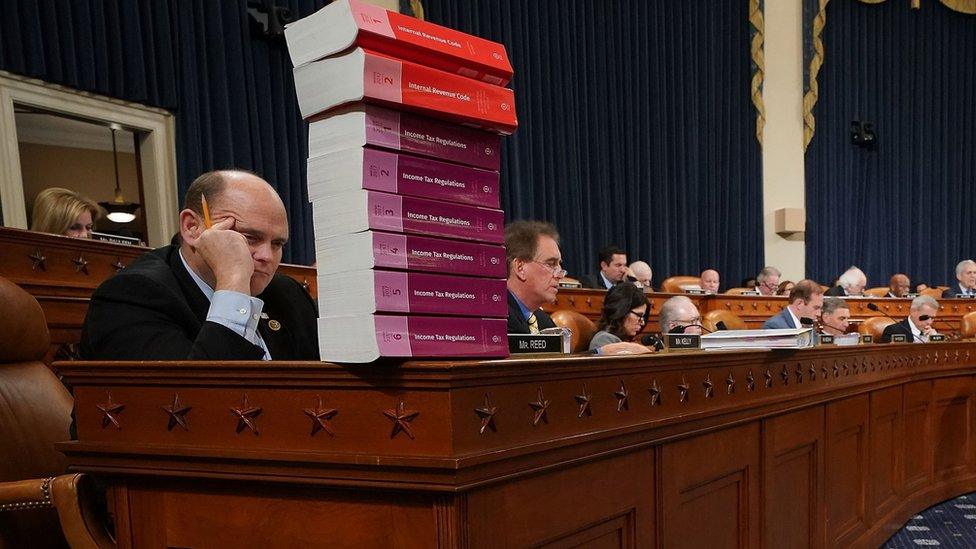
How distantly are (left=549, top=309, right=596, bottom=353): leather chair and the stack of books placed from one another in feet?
8.36

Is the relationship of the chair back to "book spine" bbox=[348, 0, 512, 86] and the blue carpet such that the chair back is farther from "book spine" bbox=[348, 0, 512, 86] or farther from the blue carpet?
the blue carpet

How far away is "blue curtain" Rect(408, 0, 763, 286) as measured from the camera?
8297 millimetres

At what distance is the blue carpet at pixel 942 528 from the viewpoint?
3.28 meters

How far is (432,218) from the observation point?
1.02 meters

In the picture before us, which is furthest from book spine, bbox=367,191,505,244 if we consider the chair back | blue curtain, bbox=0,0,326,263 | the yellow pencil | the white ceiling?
the white ceiling

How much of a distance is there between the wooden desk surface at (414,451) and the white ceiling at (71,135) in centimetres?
515

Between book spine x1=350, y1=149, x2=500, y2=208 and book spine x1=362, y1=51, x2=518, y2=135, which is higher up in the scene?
book spine x1=362, y1=51, x2=518, y2=135

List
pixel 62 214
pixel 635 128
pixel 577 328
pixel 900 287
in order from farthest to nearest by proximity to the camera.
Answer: pixel 635 128, pixel 900 287, pixel 577 328, pixel 62 214

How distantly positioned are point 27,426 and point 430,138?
122 cm

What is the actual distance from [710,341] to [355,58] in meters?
1.41

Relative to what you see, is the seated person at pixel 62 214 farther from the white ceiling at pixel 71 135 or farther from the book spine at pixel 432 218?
the book spine at pixel 432 218

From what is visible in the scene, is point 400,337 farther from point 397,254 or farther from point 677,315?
point 677,315

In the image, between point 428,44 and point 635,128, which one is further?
point 635,128

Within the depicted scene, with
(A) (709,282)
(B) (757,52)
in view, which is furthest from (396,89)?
(B) (757,52)
